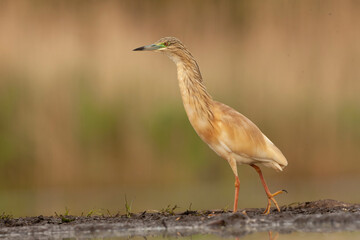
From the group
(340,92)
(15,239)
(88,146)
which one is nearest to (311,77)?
(340,92)

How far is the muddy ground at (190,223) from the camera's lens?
8133 millimetres

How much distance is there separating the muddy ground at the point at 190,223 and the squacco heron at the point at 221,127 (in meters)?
0.50

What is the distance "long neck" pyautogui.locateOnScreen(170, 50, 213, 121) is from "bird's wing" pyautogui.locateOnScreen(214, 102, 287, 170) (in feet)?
0.42

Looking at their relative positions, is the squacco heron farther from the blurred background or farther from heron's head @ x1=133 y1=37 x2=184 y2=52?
the blurred background

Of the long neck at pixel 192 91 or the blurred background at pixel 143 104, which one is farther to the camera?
the blurred background at pixel 143 104

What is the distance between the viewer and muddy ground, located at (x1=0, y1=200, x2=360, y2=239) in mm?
8133

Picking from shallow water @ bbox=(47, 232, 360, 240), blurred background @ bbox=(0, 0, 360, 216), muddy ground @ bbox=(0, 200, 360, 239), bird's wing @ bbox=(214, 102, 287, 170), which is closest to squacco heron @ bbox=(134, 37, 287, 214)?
bird's wing @ bbox=(214, 102, 287, 170)

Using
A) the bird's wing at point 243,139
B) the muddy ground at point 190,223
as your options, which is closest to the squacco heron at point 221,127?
the bird's wing at point 243,139

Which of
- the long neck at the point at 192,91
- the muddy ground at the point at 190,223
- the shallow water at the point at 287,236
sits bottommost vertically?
the muddy ground at the point at 190,223

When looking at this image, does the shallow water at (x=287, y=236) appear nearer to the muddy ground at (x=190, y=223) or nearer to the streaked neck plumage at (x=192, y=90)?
the muddy ground at (x=190, y=223)

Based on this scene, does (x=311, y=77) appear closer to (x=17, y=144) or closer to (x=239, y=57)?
(x=239, y=57)

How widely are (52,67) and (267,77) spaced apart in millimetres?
3350

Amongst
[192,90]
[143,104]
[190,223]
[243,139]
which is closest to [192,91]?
[192,90]

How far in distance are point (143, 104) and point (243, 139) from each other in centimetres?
517
